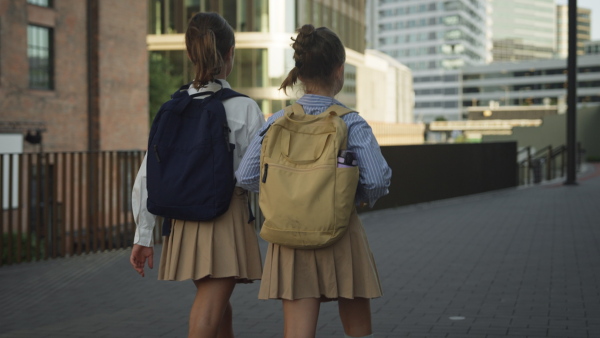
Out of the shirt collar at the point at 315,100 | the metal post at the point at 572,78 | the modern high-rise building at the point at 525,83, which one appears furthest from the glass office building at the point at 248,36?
the modern high-rise building at the point at 525,83

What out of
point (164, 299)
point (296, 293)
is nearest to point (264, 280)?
point (296, 293)

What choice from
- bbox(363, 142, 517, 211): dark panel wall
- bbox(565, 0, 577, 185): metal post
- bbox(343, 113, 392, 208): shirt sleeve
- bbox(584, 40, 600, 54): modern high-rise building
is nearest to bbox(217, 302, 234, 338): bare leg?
bbox(343, 113, 392, 208): shirt sleeve

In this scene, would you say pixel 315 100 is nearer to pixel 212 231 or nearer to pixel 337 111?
pixel 337 111

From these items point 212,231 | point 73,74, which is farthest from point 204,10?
point 212,231

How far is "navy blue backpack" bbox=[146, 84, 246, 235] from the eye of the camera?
3260 mm

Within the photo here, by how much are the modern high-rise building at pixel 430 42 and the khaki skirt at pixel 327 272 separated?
176 m

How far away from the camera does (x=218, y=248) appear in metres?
3.32

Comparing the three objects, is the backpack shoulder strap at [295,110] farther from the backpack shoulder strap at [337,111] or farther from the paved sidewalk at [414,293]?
the paved sidewalk at [414,293]

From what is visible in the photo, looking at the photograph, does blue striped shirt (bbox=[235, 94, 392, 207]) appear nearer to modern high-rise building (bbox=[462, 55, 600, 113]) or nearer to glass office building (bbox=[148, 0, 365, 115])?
glass office building (bbox=[148, 0, 365, 115])

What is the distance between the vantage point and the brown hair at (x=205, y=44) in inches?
132

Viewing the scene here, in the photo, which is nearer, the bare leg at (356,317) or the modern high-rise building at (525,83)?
the bare leg at (356,317)

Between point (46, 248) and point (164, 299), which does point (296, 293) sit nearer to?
point (164, 299)

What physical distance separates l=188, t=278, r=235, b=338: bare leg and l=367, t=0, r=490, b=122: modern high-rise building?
6924 inches

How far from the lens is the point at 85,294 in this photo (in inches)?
293
